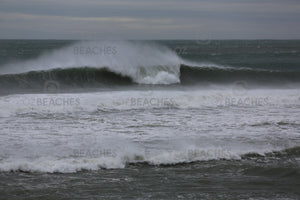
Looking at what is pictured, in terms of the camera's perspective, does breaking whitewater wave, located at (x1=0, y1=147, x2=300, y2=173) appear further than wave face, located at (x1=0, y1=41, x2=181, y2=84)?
No

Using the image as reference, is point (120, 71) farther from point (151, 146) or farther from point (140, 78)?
point (151, 146)

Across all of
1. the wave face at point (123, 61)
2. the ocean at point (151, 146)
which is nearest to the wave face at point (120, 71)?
the wave face at point (123, 61)

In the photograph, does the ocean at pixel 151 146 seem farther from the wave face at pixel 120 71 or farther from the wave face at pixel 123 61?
the wave face at pixel 123 61

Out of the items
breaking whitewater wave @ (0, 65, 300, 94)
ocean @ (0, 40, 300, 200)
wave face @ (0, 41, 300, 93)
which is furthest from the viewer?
wave face @ (0, 41, 300, 93)

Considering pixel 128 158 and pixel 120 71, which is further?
pixel 120 71

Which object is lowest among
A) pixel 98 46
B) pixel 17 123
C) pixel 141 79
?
pixel 17 123

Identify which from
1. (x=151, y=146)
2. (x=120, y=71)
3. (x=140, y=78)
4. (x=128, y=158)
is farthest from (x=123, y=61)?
(x=128, y=158)

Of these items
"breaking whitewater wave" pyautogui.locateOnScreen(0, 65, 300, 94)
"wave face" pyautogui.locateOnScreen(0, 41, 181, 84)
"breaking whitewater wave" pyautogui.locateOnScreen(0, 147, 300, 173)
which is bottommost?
"breaking whitewater wave" pyautogui.locateOnScreen(0, 147, 300, 173)

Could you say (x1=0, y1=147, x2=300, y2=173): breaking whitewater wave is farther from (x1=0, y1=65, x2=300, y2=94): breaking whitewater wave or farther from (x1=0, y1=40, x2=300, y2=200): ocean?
(x1=0, y1=65, x2=300, y2=94): breaking whitewater wave

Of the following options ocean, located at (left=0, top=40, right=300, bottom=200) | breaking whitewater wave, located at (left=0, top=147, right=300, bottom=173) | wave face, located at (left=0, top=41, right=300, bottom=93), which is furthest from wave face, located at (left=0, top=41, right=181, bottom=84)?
breaking whitewater wave, located at (left=0, top=147, right=300, bottom=173)

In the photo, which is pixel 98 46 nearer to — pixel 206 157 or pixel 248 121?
pixel 248 121

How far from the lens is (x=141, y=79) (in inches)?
790

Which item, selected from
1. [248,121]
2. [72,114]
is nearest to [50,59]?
[72,114]

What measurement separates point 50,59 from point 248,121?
15.1m
